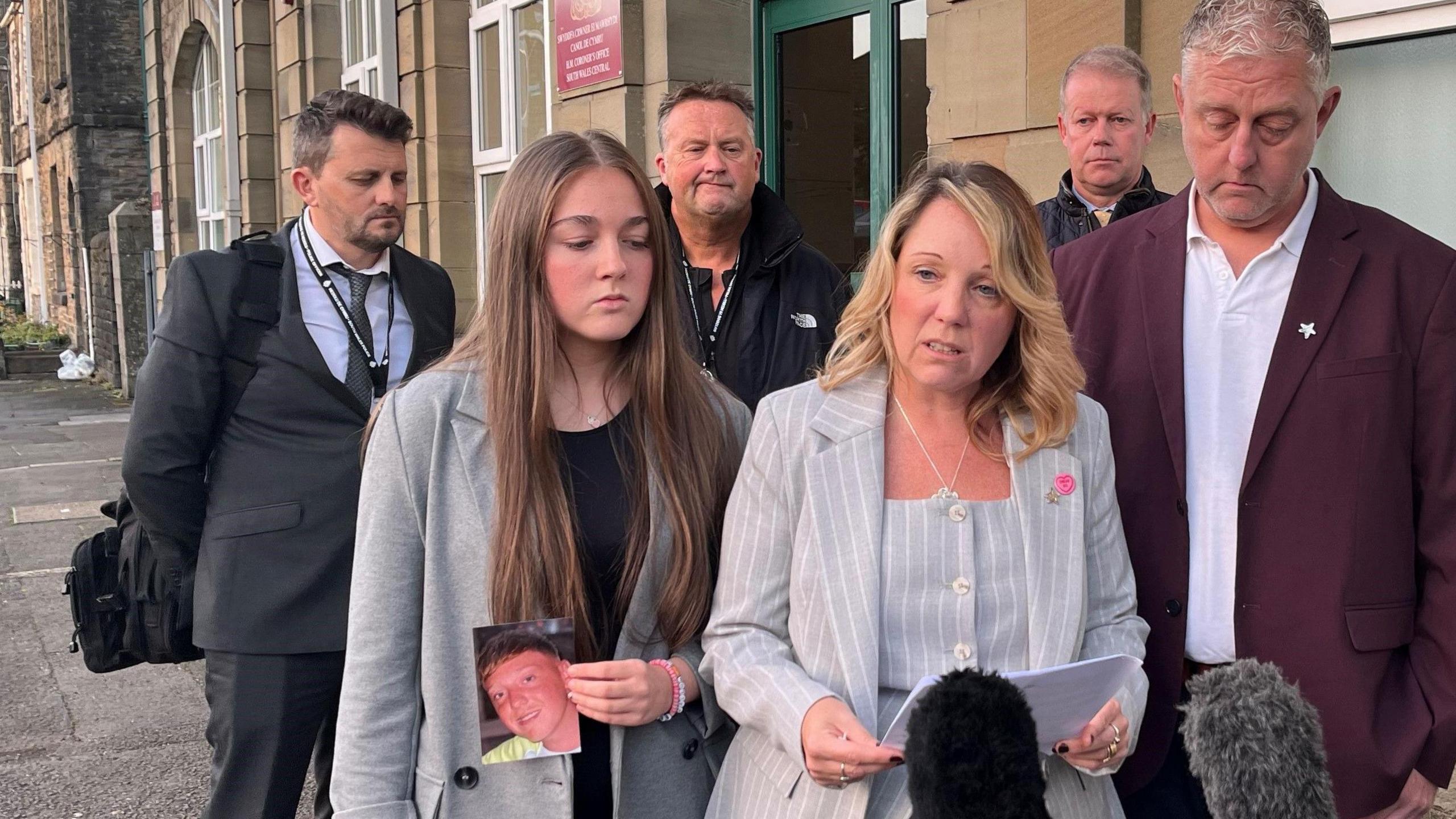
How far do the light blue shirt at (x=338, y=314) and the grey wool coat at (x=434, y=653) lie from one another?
4.15ft

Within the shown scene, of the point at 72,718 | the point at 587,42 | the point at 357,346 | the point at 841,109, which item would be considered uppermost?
the point at 587,42

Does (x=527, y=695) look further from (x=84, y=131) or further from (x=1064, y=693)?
(x=84, y=131)

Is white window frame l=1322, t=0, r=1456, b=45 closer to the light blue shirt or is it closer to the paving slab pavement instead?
the light blue shirt

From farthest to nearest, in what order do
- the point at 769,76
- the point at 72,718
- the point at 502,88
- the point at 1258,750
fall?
the point at 502,88 < the point at 769,76 < the point at 72,718 < the point at 1258,750

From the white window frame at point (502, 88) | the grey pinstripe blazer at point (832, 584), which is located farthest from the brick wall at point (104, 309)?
the grey pinstripe blazer at point (832, 584)

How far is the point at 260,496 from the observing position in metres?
3.29

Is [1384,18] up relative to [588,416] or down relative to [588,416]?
up

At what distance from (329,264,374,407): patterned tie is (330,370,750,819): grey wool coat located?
3.97 feet

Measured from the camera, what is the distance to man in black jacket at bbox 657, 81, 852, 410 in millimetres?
3830

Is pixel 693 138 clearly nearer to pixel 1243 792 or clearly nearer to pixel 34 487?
pixel 1243 792

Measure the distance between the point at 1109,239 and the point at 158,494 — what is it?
7.79ft

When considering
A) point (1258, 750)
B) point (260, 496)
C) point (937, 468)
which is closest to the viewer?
point (1258, 750)

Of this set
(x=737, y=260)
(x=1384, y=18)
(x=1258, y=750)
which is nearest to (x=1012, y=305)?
(x=1258, y=750)

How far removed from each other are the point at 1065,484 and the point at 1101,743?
42 centimetres
